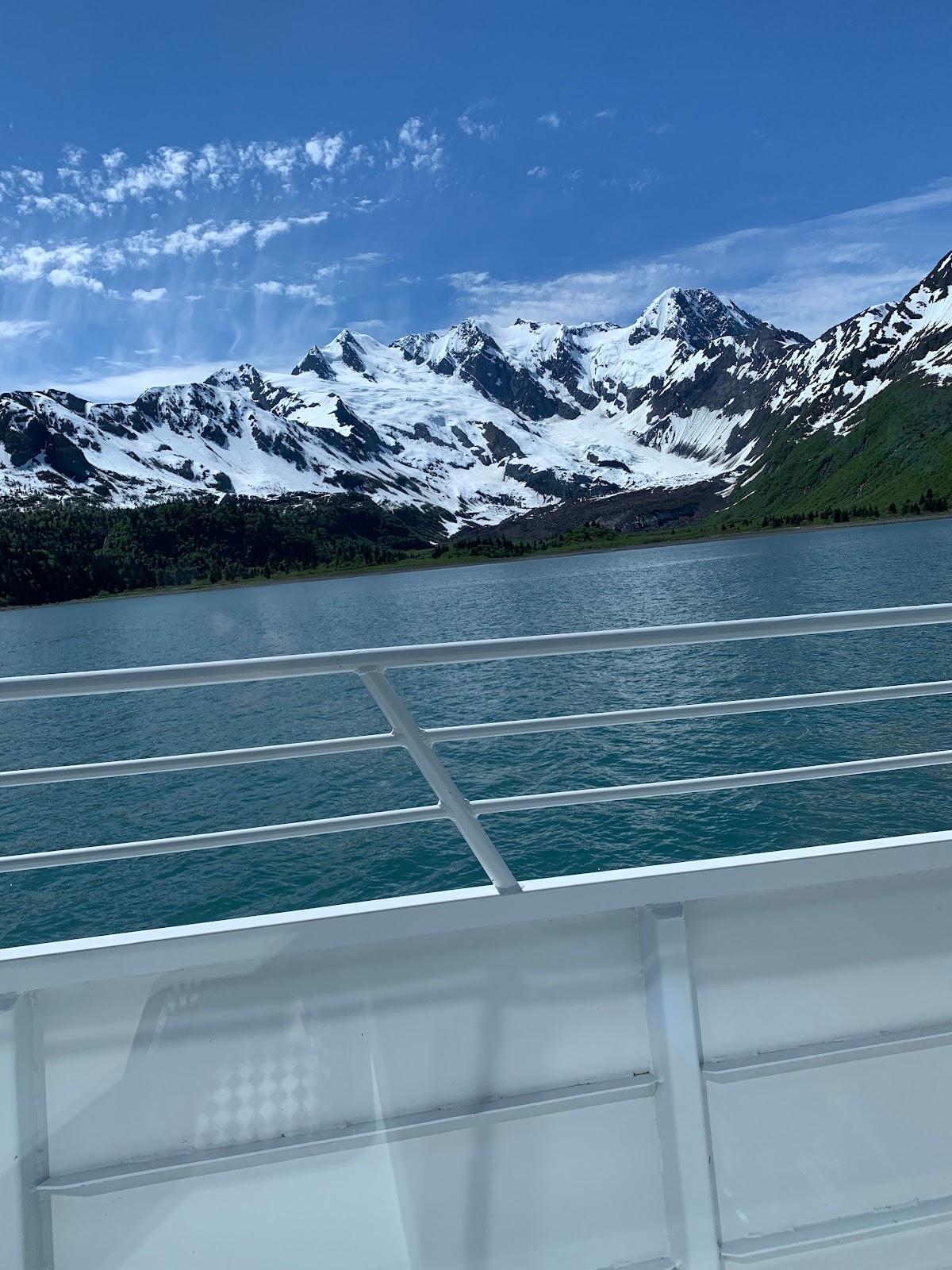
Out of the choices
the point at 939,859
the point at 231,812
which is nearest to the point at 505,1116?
the point at 939,859

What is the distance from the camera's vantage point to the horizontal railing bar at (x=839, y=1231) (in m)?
3.19

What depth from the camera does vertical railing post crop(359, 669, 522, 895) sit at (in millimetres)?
3309

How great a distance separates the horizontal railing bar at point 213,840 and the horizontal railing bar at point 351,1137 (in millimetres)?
972

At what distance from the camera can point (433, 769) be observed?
334 cm

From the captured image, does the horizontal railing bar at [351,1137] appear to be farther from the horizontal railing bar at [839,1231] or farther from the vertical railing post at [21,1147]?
the horizontal railing bar at [839,1231]

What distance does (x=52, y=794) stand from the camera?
2014 centimetres

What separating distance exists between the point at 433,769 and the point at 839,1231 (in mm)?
2076

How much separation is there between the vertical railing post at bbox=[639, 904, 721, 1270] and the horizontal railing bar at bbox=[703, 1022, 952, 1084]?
11 cm

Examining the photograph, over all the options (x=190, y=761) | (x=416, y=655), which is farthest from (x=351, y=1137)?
(x=416, y=655)

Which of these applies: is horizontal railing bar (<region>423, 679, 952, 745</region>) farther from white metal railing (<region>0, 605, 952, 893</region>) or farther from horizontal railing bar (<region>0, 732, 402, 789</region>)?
horizontal railing bar (<region>0, 732, 402, 789</region>)

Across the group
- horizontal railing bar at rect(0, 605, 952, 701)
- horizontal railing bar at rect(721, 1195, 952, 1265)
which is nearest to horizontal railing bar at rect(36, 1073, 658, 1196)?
horizontal railing bar at rect(721, 1195, 952, 1265)

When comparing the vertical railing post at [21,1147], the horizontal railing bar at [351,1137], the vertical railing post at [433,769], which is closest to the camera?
the vertical railing post at [21,1147]

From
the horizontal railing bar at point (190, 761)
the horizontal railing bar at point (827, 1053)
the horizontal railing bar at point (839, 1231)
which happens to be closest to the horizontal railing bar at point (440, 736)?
the horizontal railing bar at point (190, 761)

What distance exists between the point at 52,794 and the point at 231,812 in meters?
4.80
